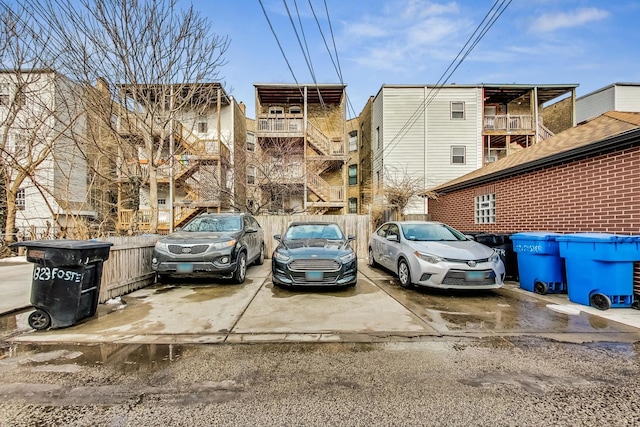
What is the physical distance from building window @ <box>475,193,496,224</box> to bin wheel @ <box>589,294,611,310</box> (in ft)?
14.6

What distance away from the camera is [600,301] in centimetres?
466

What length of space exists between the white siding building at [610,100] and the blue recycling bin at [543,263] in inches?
745

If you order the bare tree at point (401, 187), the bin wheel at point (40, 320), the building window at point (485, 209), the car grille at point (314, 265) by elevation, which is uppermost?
the bare tree at point (401, 187)

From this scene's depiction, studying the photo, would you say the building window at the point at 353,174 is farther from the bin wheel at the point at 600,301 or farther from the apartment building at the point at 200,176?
the bin wheel at the point at 600,301

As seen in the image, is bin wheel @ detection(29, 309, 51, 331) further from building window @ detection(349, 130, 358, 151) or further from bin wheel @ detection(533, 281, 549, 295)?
building window @ detection(349, 130, 358, 151)

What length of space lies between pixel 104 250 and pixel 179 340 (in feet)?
6.42

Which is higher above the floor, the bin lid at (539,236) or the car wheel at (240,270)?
the bin lid at (539,236)

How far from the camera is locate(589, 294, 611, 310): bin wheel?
180 inches

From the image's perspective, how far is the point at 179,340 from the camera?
3551 millimetres

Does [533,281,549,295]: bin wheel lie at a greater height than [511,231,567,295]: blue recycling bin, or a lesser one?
lesser

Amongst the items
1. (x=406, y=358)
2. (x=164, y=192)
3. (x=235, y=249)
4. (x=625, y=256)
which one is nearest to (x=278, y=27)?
(x=235, y=249)

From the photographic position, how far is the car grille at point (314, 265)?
18.2ft

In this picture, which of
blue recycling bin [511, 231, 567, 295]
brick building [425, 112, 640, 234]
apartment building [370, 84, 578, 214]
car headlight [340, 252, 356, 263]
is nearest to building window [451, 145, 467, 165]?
apartment building [370, 84, 578, 214]

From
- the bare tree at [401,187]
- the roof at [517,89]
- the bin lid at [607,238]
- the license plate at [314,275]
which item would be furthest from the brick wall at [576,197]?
the roof at [517,89]
